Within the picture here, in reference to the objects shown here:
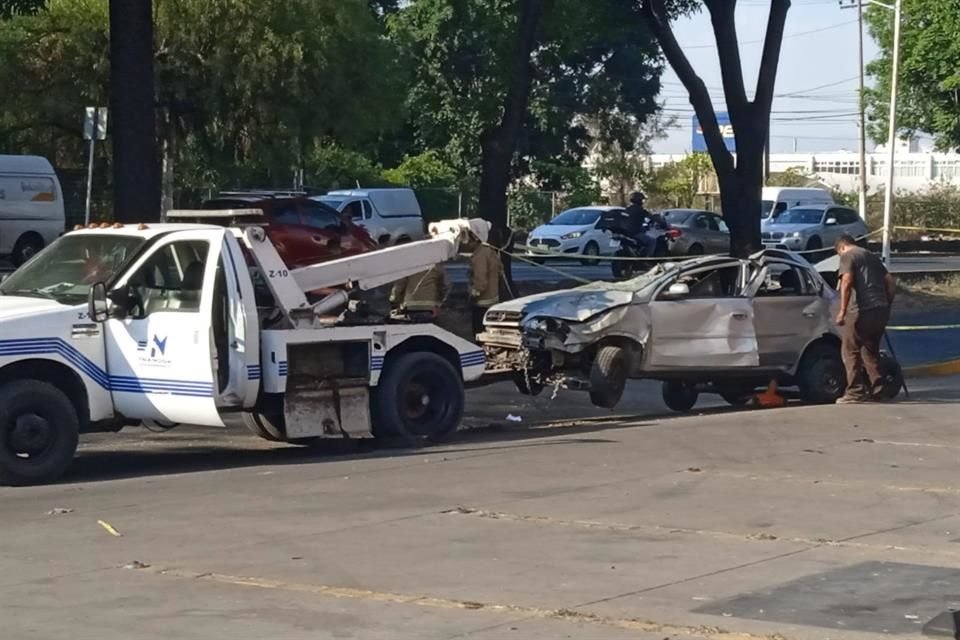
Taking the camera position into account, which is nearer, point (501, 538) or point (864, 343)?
point (501, 538)

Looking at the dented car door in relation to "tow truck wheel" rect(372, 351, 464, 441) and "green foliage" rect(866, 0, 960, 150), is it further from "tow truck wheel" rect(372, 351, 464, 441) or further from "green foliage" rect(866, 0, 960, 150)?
"green foliage" rect(866, 0, 960, 150)

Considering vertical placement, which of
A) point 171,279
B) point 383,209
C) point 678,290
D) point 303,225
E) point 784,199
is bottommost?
point 678,290

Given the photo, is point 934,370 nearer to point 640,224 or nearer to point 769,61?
point 769,61

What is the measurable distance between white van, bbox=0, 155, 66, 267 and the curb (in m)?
19.4

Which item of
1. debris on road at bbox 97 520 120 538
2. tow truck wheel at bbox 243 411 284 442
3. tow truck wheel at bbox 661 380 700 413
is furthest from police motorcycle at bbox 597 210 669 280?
debris on road at bbox 97 520 120 538

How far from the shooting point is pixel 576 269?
37.2m

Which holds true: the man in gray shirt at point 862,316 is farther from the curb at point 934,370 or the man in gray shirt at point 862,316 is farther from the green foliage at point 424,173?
the green foliage at point 424,173

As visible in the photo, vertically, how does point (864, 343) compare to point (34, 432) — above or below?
above

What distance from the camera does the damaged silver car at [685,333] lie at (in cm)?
1652

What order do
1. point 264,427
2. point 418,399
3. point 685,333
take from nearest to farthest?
point 264,427 < point 418,399 < point 685,333

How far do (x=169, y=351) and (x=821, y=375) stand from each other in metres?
8.14

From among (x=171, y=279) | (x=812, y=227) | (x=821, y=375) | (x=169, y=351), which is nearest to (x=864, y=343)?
(x=821, y=375)

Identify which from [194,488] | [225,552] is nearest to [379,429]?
[194,488]

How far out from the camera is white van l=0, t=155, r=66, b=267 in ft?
112
